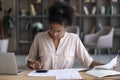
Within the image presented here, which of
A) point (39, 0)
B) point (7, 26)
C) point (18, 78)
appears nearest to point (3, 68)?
point (18, 78)

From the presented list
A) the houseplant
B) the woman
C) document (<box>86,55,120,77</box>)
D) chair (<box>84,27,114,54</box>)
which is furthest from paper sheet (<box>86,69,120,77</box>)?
the houseplant

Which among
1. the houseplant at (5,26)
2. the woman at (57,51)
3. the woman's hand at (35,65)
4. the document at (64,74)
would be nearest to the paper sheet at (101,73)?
the document at (64,74)

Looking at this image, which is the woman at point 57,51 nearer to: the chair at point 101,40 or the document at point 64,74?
the document at point 64,74

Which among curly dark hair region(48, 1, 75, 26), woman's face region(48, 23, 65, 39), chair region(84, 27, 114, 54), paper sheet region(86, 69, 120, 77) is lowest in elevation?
chair region(84, 27, 114, 54)

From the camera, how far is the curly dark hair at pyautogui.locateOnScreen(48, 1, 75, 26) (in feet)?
7.72

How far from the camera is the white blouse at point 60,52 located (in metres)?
2.54

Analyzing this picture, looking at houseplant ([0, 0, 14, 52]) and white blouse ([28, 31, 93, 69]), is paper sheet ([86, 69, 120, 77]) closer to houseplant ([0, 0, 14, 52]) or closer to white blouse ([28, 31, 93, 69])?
white blouse ([28, 31, 93, 69])

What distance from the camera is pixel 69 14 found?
2371 millimetres

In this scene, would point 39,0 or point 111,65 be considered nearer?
point 111,65

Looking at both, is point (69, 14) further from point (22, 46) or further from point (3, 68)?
point (22, 46)

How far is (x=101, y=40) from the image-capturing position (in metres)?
6.75

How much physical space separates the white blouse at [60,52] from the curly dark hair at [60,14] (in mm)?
256

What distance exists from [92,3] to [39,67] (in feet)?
20.6

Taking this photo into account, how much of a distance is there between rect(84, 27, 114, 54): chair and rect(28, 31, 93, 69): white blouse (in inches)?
166
